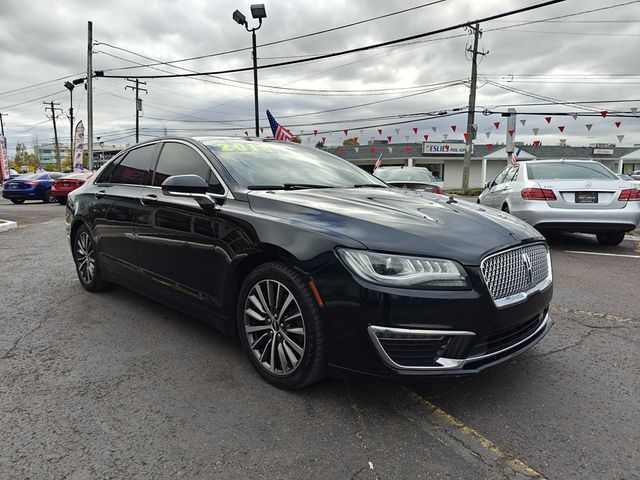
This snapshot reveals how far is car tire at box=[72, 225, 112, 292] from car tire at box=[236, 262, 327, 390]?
246cm

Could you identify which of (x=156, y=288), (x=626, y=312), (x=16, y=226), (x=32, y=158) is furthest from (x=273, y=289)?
(x=32, y=158)

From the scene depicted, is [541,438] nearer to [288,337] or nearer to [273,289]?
[288,337]

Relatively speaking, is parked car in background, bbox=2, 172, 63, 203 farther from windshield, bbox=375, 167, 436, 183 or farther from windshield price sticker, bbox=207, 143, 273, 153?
windshield price sticker, bbox=207, 143, 273, 153

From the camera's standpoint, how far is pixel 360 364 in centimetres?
239

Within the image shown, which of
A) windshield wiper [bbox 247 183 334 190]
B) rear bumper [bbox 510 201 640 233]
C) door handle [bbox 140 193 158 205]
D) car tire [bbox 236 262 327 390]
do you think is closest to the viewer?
car tire [bbox 236 262 327 390]

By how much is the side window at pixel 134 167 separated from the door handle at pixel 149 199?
275mm

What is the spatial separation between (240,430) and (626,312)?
12.3ft

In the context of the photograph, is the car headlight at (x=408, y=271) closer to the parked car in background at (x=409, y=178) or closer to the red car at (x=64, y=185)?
the parked car in background at (x=409, y=178)

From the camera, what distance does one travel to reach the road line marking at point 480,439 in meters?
2.07

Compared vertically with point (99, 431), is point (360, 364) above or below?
above

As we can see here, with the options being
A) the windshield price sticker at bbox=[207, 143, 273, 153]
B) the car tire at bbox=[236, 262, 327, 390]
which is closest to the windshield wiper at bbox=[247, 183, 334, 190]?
the windshield price sticker at bbox=[207, 143, 273, 153]

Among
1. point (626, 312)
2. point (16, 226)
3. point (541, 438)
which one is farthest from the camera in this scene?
point (16, 226)

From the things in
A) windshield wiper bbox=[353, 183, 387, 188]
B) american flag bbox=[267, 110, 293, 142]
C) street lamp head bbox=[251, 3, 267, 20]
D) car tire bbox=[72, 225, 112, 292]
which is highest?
street lamp head bbox=[251, 3, 267, 20]

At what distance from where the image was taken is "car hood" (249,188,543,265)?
2418 millimetres
